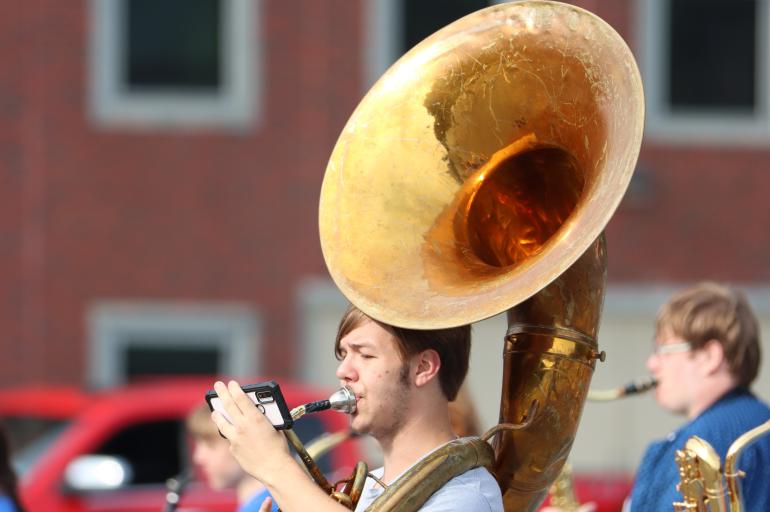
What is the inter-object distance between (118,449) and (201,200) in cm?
445

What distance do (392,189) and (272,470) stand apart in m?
0.64

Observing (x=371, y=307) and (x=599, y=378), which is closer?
(x=371, y=307)

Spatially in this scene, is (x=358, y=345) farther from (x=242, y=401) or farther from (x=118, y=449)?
(x=118, y=449)

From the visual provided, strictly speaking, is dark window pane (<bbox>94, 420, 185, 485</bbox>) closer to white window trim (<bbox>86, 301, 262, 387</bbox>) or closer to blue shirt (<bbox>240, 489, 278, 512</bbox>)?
blue shirt (<bbox>240, 489, 278, 512</bbox>)

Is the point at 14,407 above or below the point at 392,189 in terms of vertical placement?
below

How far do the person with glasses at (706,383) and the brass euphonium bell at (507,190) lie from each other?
0.66m

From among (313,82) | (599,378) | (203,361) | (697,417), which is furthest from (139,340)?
(697,417)

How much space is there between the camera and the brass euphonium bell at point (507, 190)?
2.65m

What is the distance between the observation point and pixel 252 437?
8.21 ft

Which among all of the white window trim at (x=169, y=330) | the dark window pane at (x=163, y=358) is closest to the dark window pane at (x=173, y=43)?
the white window trim at (x=169, y=330)

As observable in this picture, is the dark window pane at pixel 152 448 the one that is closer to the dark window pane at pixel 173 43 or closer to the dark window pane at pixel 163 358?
the dark window pane at pixel 163 358

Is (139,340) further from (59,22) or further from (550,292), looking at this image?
(550,292)

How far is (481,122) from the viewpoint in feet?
9.59

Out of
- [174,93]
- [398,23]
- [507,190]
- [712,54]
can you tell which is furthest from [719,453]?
[712,54]
